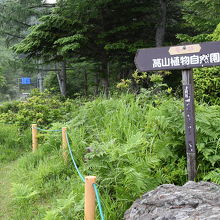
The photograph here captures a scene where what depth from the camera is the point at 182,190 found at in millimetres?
2621

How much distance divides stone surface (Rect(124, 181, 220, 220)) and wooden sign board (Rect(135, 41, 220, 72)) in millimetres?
1398

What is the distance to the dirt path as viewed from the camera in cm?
407

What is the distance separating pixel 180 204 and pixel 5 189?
11.7 ft

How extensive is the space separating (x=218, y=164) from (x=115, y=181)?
4.39 ft

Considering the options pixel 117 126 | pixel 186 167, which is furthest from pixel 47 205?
pixel 186 167

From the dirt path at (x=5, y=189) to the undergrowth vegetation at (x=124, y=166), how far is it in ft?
0.55

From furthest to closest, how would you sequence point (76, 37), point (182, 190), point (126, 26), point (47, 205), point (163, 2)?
point (163, 2), point (126, 26), point (76, 37), point (47, 205), point (182, 190)

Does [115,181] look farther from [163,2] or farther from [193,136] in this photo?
[163,2]

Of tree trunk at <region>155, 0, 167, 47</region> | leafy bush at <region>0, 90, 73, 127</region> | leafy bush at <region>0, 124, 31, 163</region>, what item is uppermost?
→ tree trunk at <region>155, 0, 167, 47</region>

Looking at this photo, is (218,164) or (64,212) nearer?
(64,212)

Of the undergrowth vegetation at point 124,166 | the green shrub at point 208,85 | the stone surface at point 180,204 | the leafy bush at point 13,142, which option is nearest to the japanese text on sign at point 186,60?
the undergrowth vegetation at point 124,166

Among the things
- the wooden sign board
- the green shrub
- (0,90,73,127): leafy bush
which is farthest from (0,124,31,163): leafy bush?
the wooden sign board

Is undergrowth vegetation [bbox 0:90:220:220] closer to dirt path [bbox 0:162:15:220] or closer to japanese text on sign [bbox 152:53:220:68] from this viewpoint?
dirt path [bbox 0:162:15:220]

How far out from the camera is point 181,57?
11.2 ft
